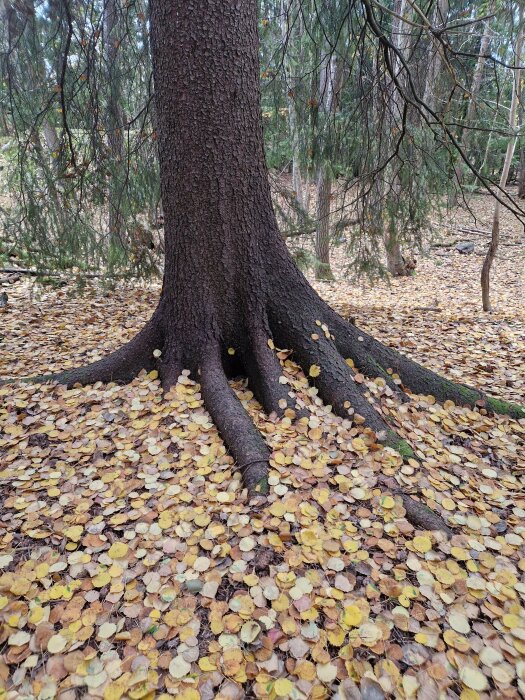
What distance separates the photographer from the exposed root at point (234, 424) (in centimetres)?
190

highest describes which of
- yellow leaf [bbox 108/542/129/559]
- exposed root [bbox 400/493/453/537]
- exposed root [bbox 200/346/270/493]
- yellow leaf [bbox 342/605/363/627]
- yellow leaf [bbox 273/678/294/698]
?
exposed root [bbox 200/346/270/493]

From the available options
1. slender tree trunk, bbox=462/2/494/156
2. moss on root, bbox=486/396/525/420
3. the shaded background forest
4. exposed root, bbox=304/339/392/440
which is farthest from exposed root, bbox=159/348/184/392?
slender tree trunk, bbox=462/2/494/156

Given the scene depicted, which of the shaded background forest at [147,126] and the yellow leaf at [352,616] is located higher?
the shaded background forest at [147,126]

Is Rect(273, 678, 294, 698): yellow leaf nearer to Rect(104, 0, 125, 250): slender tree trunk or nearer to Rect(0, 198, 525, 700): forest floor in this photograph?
Rect(0, 198, 525, 700): forest floor

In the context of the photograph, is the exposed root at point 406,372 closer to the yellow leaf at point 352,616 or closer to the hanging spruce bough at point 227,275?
the hanging spruce bough at point 227,275

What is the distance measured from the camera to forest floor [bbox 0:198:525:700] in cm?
128

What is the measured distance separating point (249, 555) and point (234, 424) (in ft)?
2.13

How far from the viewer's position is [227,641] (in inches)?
52.7

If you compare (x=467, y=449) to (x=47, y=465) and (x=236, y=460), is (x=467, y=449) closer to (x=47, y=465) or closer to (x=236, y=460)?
(x=236, y=460)

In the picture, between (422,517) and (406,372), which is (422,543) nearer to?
(422,517)

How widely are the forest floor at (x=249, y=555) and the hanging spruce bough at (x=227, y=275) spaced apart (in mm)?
124

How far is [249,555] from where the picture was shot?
5.28ft

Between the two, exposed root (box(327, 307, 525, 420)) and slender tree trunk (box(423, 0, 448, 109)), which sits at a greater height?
slender tree trunk (box(423, 0, 448, 109))

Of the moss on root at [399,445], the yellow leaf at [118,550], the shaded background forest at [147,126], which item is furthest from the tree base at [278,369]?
the shaded background forest at [147,126]
